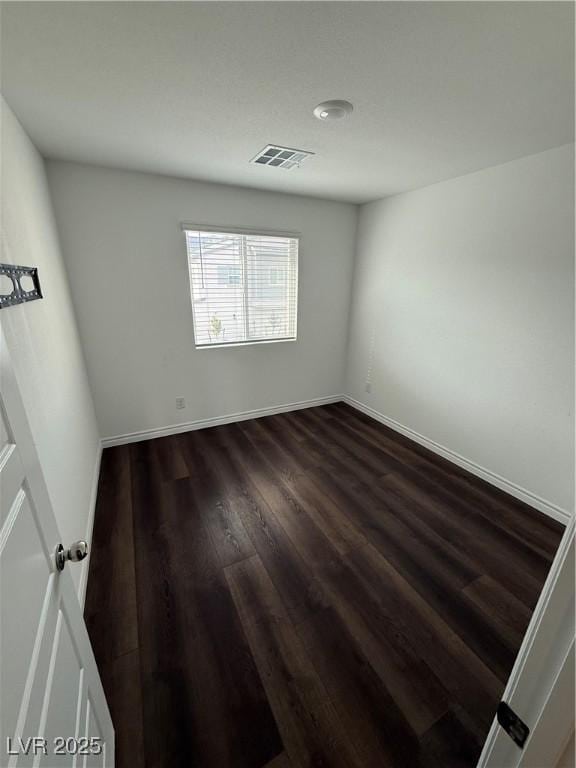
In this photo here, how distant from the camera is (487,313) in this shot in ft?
8.05

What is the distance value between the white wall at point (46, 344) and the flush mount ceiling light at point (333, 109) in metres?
1.50

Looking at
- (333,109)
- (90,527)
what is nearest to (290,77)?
(333,109)

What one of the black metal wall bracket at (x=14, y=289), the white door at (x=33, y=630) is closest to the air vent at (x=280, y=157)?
the black metal wall bracket at (x=14, y=289)

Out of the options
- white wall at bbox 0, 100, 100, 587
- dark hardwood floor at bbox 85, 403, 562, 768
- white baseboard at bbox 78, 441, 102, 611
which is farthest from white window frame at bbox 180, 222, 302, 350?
white baseboard at bbox 78, 441, 102, 611

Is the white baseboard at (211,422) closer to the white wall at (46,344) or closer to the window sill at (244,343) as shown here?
the white wall at (46,344)

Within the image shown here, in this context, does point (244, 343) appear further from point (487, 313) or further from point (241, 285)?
point (487, 313)

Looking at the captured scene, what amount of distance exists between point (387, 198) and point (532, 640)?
3.56m

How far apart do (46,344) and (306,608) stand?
1917 mm

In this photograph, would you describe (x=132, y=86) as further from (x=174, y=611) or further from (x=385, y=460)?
(x=385, y=460)

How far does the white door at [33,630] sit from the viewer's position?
50 cm

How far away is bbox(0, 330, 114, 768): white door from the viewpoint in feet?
1.63

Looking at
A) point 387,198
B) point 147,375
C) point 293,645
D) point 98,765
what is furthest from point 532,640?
point 387,198

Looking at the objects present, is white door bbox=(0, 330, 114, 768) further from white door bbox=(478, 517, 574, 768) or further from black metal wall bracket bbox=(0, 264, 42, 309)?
white door bbox=(478, 517, 574, 768)

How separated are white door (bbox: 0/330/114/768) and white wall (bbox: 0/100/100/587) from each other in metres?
0.63
